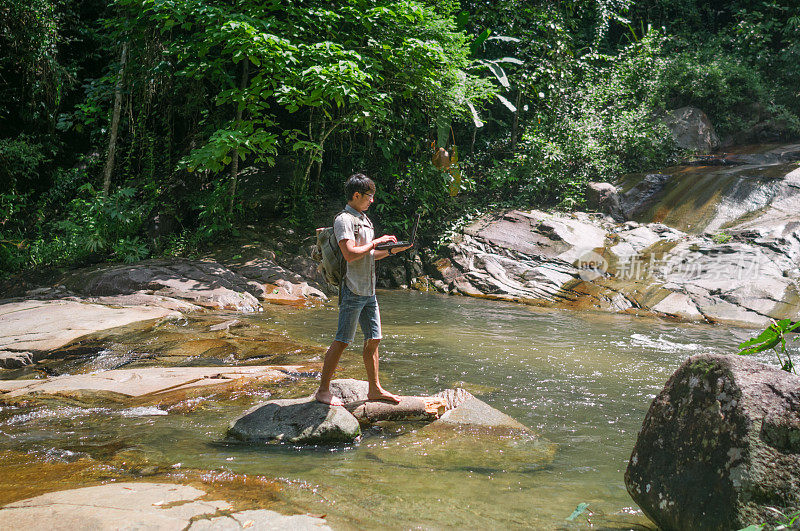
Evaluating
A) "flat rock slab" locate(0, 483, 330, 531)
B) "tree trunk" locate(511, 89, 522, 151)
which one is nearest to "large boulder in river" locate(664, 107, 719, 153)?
"tree trunk" locate(511, 89, 522, 151)

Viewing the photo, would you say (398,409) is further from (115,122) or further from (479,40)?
(479,40)

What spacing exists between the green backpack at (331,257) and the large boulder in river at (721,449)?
2.31 metres

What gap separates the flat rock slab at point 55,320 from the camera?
5.77 m

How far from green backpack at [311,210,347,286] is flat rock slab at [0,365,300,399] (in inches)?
57.1

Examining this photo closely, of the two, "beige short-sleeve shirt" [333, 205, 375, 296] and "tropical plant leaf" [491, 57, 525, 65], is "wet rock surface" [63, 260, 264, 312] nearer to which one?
"beige short-sleeve shirt" [333, 205, 375, 296]

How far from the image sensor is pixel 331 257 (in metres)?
4.02

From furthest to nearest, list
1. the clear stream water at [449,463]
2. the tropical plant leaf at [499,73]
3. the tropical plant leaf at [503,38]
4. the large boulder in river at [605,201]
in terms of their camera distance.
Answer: the tropical plant leaf at [503,38] → the tropical plant leaf at [499,73] → the large boulder in river at [605,201] → the clear stream water at [449,463]

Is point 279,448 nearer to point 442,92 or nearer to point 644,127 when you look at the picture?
point 442,92

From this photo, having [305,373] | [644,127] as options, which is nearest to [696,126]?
[644,127]

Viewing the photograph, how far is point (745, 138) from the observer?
15250mm

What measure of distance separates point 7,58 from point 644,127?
49.8 ft

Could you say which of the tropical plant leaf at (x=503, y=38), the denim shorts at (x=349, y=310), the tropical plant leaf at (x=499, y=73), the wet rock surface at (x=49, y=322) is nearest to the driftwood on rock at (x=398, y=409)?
the denim shorts at (x=349, y=310)

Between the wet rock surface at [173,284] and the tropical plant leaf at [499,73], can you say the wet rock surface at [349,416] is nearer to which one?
the wet rock surface at [173,284]

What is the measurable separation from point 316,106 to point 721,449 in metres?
8.77
